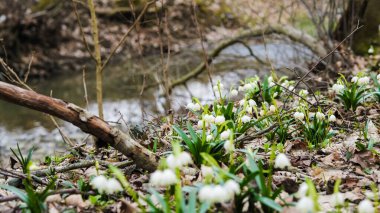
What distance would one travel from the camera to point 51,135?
778 centimetres

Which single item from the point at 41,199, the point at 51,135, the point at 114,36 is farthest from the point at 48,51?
the point at 41,199

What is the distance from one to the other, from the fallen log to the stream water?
3.60 metres

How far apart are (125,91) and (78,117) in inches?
295

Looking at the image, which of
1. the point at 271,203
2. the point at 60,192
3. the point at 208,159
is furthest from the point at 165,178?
the point at 60,192

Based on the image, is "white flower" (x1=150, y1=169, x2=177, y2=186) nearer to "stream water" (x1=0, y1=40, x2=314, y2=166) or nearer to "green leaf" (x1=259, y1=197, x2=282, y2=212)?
"green leaf" (x1=259, y1=197, x2=282, y2=212)

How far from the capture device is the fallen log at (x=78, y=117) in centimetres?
243

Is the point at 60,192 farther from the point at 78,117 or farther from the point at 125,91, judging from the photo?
the point at 125,91

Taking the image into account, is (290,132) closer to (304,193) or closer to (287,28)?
(304,193)

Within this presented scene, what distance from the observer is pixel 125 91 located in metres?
9.95

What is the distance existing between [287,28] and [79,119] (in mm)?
6189

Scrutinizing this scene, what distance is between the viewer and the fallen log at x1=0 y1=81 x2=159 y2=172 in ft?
7.98

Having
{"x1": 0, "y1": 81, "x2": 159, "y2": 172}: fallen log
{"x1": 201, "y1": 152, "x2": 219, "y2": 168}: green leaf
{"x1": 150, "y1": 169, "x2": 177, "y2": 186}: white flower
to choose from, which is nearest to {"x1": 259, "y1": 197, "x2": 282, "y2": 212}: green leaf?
{"x1": 201, "y1": 152, "x2": 219, "y2": 168}: green leaf

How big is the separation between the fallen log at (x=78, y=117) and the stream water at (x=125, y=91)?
11.8 ft

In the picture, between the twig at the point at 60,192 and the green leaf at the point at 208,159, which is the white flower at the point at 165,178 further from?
the twig at the point at 60,192
